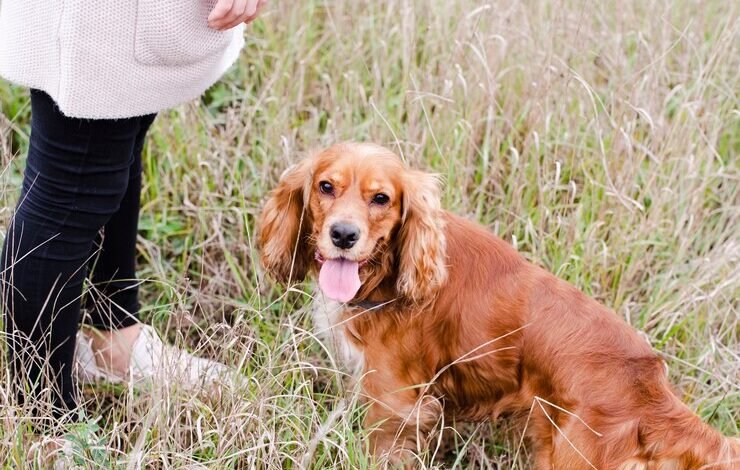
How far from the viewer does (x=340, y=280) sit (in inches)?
95.0

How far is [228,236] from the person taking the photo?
129 inches

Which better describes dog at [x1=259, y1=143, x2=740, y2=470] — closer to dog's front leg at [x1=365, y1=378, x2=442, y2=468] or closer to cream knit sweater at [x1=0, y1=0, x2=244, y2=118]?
dog's front leg at [x1=365, y1=378, x2=442, y2=468]

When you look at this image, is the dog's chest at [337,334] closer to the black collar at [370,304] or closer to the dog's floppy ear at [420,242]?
the black collar at [370,304]

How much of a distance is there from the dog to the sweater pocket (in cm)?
62

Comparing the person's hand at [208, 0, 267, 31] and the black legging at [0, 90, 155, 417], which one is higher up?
the person's hand at [208, 0, 267, 31]

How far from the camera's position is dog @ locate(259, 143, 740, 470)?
227cm

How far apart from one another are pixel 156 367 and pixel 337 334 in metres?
0.59

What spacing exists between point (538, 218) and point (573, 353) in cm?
99

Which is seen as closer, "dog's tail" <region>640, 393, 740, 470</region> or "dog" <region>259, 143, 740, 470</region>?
"dog's tail" <region>640, 393, 740, 470</region>

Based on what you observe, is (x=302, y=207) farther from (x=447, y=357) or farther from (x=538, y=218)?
(x=538, y=218)

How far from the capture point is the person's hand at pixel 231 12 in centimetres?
185

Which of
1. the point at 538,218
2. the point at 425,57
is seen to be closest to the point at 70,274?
the point at 538,218

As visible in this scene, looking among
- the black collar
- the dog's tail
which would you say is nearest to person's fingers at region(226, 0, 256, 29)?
the black collar

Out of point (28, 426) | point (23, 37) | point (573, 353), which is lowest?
point (28, 426)
